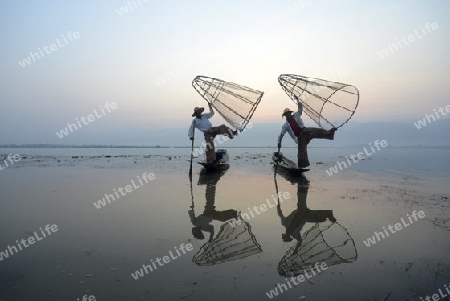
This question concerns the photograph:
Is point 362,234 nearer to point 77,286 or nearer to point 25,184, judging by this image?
point 77,286

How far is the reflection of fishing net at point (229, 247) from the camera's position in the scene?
20.6 ft

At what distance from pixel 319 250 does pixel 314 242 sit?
0.53 m

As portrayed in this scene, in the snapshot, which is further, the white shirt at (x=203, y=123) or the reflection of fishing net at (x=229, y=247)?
the white shirt at (x=203, y=123)

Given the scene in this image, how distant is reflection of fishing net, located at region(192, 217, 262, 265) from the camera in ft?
20.6

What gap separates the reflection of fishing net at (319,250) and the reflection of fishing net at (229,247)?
0.89 m

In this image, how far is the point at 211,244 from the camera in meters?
7.14

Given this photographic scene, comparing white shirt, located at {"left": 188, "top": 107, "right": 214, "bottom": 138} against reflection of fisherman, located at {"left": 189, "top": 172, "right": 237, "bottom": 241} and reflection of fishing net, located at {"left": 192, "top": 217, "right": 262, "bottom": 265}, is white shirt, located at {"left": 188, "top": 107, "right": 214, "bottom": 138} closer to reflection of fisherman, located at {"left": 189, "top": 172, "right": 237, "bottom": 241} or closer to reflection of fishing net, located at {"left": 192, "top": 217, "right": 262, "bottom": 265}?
reflection of fisherman, located at {"left": 189, "top": 172, "right": 237, "bottom": 241}

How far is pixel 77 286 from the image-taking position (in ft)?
16.5

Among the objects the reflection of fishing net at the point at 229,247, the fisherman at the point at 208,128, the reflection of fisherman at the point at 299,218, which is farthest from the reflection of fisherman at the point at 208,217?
the fisherman at the point at 208,128

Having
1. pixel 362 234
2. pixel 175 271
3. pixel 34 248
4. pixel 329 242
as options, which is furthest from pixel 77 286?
pixel 362 234

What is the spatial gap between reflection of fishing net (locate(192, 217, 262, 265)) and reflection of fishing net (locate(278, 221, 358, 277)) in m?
0.89

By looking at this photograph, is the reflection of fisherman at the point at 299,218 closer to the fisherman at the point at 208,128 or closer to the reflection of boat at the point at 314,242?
the reflection of boat at the point at 314,242

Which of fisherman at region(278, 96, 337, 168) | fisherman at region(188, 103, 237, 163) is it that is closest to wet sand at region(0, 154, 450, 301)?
fisherman at region(278, 96, 337, 168)

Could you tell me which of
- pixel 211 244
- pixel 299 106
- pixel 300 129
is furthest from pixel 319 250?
pixel 299 106
